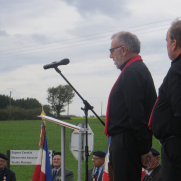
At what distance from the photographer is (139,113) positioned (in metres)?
3.31

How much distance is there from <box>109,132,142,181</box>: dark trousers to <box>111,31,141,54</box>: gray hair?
3.11 feet

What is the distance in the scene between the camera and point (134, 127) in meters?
3.30

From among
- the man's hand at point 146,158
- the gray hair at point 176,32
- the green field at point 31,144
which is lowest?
the green field at point 31,144

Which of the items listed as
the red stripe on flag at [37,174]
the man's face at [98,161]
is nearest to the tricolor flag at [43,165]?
the red stripe on flag at [37,174]

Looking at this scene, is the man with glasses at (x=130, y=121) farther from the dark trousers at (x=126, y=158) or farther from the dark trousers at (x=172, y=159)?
the dark trousers at (x=172, y=159)

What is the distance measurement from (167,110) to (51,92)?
4832 inches

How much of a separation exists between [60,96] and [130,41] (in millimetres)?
119525

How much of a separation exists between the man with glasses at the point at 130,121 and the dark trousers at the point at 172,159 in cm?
54

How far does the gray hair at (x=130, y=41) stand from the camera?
148 inches

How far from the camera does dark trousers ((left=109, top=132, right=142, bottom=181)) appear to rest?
3422 millimetres

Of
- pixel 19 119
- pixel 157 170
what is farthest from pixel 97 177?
pixel 19 119

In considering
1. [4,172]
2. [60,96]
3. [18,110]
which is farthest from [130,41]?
[60,96]

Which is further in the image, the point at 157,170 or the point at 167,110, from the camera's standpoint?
the point at 157,170

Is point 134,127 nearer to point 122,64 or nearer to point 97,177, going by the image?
point 122,64
